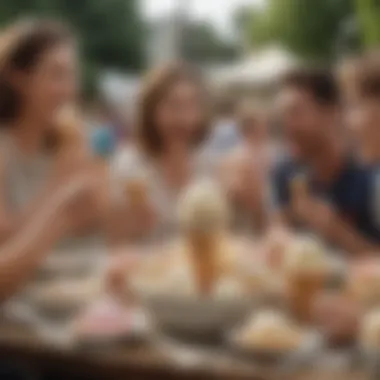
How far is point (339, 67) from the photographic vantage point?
1.01 metres

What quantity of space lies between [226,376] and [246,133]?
24 centimetres

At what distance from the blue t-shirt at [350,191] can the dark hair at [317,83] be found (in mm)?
65

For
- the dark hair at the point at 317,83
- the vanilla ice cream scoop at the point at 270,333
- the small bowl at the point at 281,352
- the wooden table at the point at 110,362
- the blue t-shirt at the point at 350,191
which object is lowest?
the wooden table at the point at 110,362

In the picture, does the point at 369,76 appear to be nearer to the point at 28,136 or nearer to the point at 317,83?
the point at 317,83

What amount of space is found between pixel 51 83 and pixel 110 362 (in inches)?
11.7

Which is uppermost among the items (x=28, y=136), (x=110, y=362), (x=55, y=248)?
(x=28, y=136)

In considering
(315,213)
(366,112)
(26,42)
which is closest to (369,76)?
(366,112)

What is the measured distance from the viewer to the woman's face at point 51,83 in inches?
42.5

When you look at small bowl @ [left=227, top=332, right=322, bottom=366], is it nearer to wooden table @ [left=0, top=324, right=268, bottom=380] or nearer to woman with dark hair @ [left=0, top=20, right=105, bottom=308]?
wooden table @ [left=0, top=324, right=268, bottom=380]

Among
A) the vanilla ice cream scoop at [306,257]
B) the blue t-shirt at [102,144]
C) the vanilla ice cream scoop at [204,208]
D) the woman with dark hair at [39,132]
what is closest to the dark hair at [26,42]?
the woman with dark hair at [39,132]

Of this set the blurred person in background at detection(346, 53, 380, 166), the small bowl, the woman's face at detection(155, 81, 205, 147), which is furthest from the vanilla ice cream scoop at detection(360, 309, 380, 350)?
the woman's face at detection(155, 81, 205, 147)

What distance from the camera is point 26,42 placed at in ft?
3.57

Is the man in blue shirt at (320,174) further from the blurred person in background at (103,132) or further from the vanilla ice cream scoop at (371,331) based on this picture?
the blurred person in background at (103,132)

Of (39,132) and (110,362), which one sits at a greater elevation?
(39,132)
